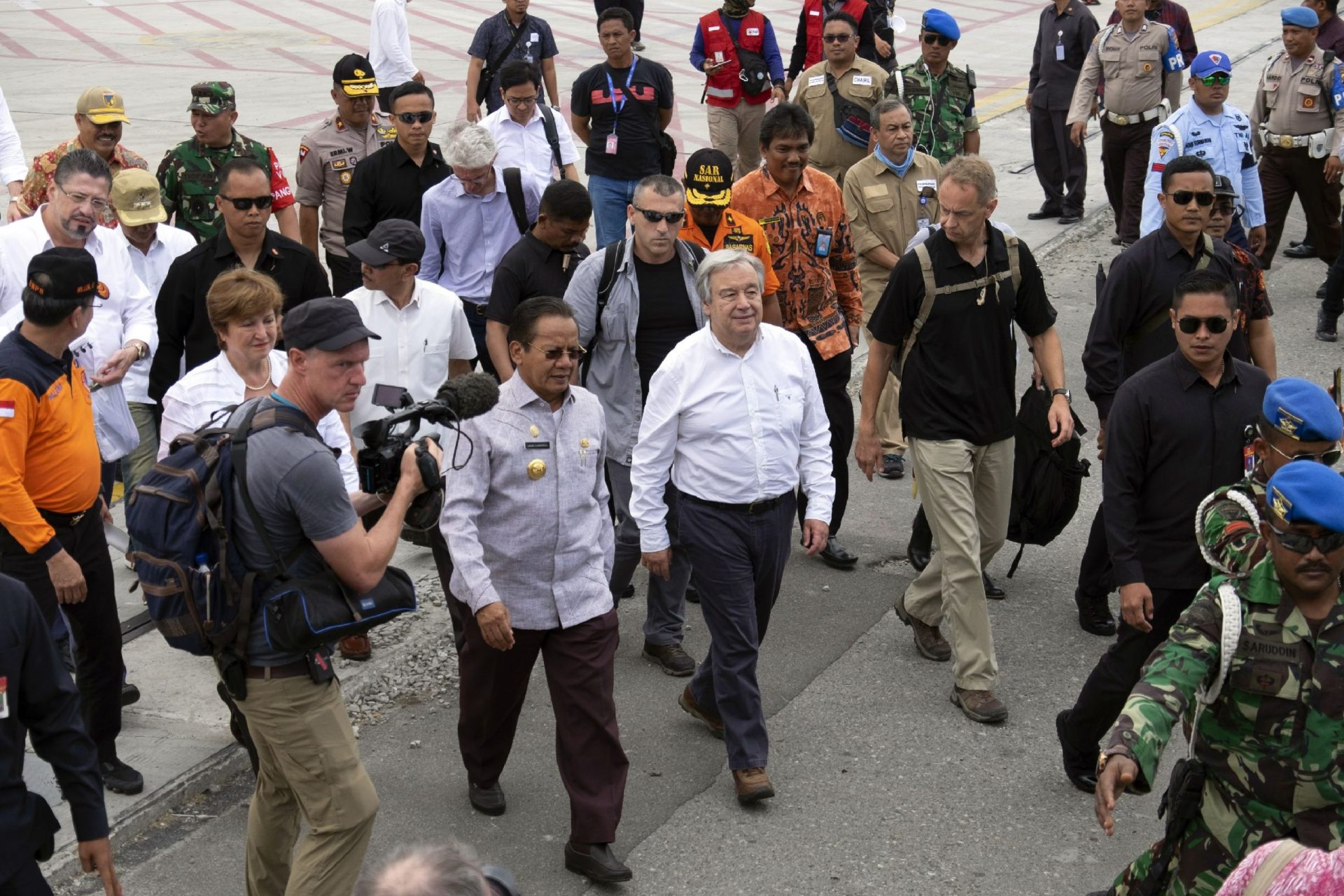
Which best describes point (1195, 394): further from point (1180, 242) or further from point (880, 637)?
point (880, 637)

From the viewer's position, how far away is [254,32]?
24188 mm

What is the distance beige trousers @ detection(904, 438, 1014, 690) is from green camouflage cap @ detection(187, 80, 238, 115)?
167 inches

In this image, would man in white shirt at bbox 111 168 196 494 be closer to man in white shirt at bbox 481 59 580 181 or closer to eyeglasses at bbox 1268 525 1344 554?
man in white shirt at bbox 481 59 580 181

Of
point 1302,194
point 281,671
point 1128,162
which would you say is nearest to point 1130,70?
point 1128,162

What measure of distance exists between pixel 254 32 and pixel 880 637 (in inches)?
777

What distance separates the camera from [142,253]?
7.42 meters

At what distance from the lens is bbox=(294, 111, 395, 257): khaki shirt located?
9359 mm

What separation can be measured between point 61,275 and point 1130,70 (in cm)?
1037

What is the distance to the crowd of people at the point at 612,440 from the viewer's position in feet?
13.3

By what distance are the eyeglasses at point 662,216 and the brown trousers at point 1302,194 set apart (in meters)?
6.88

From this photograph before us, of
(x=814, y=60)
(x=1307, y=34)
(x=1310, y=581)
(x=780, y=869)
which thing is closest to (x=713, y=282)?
(x=780, y=869)

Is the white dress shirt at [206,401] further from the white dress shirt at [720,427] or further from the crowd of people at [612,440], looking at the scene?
the white dress shirt at [720,427]

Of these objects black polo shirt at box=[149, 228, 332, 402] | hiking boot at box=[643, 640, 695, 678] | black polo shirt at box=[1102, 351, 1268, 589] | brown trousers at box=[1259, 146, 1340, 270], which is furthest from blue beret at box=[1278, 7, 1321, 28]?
black polo shirt at box=[149, 228, 332, 402]

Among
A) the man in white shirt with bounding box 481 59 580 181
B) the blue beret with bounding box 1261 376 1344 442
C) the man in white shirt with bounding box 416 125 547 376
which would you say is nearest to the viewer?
the blue beret with bounding box 1261 376 1344 442
